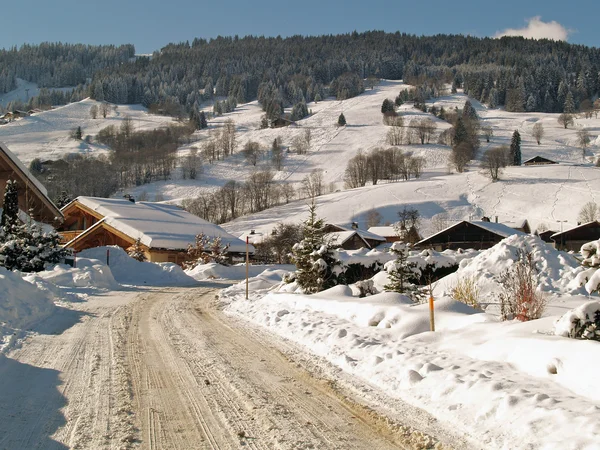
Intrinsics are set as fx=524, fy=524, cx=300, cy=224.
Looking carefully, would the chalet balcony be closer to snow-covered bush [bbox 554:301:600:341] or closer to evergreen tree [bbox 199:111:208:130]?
snow-covered bush [bbox 554:301:600:341]

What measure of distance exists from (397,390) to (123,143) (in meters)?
163

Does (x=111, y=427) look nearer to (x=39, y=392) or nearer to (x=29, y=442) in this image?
(x=29, y=442)

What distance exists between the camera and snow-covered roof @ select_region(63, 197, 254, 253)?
134 ft

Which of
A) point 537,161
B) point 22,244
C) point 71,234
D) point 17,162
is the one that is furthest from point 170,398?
point 537,161

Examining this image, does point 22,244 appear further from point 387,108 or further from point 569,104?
point 569,104

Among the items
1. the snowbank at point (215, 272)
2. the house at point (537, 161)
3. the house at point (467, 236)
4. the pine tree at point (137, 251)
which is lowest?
the house at point (467, 236)

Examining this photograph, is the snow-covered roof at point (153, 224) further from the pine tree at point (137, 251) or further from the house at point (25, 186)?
the house at point (25, 186)


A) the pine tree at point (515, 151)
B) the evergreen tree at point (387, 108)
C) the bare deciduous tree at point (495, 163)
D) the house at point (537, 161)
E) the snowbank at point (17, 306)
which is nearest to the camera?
the snowbank at point (17, 306)

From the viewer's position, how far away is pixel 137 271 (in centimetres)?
3012

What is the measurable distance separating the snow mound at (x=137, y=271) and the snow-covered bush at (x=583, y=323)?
23.6 meters

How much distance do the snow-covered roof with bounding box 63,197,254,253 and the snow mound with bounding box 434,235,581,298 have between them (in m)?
26.6

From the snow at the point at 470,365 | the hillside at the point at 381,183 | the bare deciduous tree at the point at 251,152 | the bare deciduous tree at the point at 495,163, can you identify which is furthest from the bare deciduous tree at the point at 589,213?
the bare deciduous tree at the point at 251,152

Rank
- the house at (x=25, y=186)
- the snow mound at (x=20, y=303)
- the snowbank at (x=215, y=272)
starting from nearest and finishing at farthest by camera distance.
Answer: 1. the snow mound at (x=20, y=303)
2. the house at (x=25, y=186)
3. the snowbank at (x=215, y=272)

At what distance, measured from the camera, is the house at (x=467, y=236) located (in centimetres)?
6438
